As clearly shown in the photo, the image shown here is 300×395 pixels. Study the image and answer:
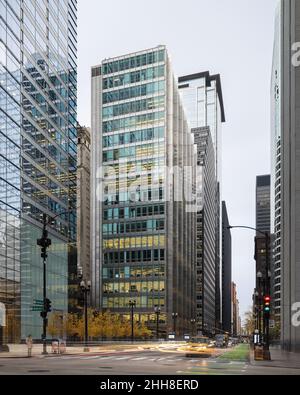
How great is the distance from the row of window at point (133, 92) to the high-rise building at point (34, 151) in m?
43.1

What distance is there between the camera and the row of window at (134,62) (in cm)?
12838

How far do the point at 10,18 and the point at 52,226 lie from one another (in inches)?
1151

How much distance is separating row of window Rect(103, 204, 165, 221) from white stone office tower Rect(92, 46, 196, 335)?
0.26 meters

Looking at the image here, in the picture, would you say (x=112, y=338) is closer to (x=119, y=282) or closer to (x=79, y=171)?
(x=119, y=282)

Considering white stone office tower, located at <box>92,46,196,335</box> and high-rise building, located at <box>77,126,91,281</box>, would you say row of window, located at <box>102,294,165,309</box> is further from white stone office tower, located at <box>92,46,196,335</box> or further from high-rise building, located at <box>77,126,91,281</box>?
high-rise building, located at <box>77,126,91,281</box>

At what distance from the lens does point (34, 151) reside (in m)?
67.9

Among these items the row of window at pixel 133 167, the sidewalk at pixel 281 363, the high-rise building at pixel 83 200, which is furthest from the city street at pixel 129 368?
the high-rise building at pixel 83 200

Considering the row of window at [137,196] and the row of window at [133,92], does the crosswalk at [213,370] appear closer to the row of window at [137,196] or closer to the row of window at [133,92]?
the row of window at [137,196]

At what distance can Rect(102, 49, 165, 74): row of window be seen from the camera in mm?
128375

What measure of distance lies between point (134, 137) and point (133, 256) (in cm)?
3116

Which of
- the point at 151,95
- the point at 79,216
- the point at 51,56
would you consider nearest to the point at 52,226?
the point at 51,56

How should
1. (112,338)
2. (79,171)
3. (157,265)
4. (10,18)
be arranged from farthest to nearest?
(79,171) → (157,265) → (112,338) → (10,18)
